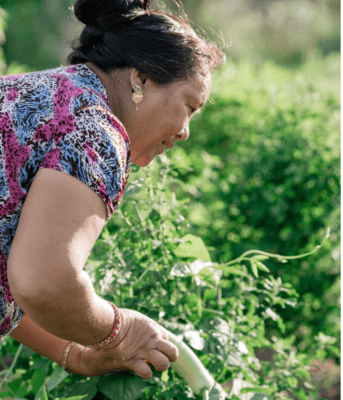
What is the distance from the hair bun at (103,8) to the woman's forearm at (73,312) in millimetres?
858

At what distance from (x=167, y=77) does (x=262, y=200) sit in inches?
95.4

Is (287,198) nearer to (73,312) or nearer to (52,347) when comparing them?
(52,347)

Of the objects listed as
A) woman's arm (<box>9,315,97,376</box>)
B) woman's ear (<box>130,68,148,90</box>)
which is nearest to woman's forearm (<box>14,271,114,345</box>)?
woman's arm (<box>9,315,97,376</box>)

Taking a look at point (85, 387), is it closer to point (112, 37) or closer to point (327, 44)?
point (112, 37)

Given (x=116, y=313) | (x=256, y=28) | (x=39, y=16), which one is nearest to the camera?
(x=116, y=313)

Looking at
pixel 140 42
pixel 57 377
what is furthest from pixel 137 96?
pixel 57 377

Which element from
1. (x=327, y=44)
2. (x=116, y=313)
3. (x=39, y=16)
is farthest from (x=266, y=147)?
(x=327, y=44)

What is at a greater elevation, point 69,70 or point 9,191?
point 69,70

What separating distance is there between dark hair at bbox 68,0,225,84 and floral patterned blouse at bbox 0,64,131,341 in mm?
199

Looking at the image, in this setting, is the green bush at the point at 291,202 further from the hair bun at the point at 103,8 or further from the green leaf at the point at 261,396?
the hair bun at the point at 103,8

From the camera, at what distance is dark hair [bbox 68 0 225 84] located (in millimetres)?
1387

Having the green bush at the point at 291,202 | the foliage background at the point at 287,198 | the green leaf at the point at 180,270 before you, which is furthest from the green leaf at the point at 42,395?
the green bush at the point at 291,202

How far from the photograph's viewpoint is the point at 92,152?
1087 mm

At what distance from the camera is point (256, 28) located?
2628 centimetres
